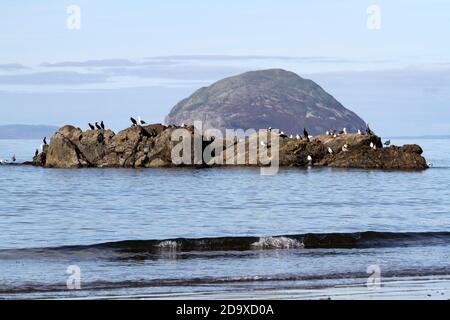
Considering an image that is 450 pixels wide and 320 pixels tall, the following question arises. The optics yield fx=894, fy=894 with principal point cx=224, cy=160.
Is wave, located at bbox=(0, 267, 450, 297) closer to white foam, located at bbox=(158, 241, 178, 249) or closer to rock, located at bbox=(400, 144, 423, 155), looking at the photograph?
white foam, located at bbox=(158, 241, 178, 249)

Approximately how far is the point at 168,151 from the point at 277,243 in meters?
52.0

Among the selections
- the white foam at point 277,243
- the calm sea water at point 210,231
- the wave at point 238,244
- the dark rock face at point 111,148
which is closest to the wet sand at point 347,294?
the calm sea water at point 210,231

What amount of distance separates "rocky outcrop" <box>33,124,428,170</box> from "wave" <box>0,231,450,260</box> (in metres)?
48.5

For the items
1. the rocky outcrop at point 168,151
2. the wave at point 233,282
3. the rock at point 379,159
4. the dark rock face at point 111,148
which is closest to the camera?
the wave at point 233,282

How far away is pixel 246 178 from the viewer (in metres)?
74.9

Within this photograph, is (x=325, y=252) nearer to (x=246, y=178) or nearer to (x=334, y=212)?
(x=334, y=212)

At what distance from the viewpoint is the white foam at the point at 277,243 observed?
3167cm

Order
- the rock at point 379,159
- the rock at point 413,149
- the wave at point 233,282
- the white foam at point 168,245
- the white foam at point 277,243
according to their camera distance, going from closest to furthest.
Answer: the wave at point 233,282 < the white foam at point 277,243 < the white foam at point 168,245 < the rock at point 379,159 < the rock at point 413,149

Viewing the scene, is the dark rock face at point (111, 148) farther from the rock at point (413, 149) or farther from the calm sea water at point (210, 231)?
the rock at point (413, 149)

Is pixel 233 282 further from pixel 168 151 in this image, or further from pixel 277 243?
pixel 168 151

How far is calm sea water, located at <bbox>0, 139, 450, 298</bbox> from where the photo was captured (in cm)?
2431

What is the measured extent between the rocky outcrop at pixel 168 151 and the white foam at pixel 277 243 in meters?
49.4
